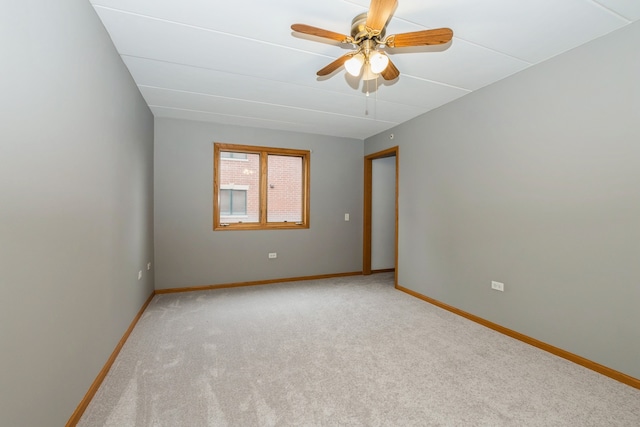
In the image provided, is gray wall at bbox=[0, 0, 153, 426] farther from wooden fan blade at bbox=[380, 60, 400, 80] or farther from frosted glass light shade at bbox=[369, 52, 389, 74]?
wooden fan blade at bbox=[380, 60, 400, 80]

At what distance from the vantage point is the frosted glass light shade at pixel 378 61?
6.08ft

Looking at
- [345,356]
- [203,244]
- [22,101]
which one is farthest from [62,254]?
[203,244]

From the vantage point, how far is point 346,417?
→ 168 cm

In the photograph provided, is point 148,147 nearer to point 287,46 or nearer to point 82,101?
point 82,101

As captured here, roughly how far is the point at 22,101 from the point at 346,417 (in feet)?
7.44

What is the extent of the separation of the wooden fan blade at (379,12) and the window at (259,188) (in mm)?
3176

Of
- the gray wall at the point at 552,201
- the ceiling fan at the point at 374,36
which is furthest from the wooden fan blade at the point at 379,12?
the gray wall at the point at 552,201

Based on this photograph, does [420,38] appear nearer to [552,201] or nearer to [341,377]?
[552,201]

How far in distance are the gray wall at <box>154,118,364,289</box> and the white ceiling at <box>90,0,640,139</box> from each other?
0.69 meters

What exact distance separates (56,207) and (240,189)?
3.23 m

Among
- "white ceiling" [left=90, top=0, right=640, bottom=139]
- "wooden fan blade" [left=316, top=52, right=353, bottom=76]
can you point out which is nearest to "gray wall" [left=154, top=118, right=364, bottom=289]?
"white ceiling" [left=90, top=0, right=640, bottom=139]

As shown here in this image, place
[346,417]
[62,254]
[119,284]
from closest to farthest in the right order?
[62,254]
[346,417]
[119,284]

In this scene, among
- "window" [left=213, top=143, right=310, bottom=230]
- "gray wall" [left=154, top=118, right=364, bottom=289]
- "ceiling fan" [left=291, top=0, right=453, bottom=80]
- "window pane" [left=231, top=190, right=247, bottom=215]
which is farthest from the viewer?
"window pane" [left=231, top=190, right=247, bottom=215]

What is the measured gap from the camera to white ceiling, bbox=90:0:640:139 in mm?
1877
